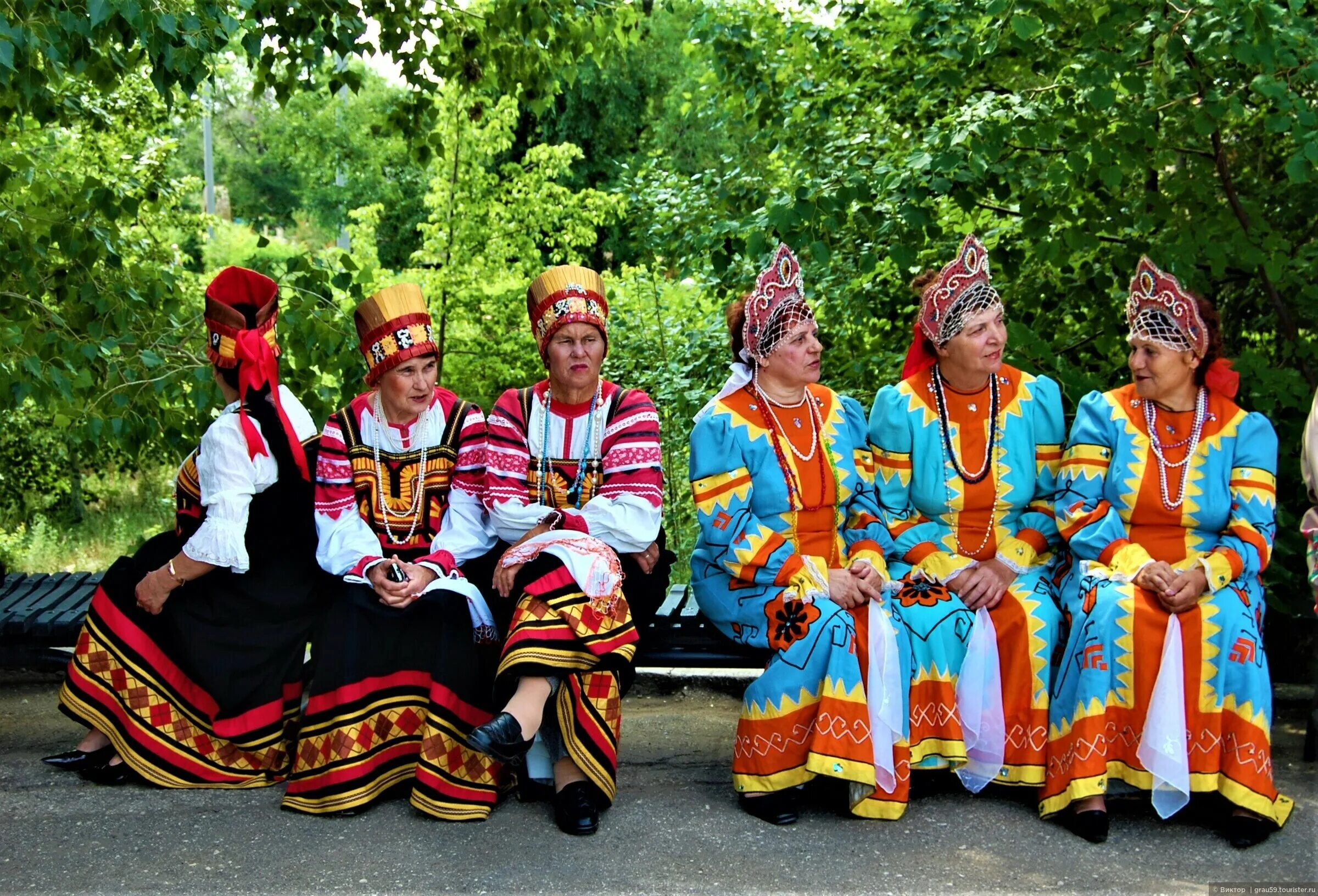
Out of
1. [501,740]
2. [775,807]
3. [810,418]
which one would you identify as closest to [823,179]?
[810,418]

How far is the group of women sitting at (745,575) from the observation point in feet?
13.0

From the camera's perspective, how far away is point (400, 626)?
4.15 metres

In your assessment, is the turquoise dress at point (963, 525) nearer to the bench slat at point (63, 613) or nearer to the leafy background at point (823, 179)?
the leafy background at point (823, 179)

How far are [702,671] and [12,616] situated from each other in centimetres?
256

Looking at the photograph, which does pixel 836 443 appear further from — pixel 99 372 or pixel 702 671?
pixel 99 372

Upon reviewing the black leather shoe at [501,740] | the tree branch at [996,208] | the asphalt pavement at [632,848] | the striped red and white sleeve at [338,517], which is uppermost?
the tree branch at [996,208]

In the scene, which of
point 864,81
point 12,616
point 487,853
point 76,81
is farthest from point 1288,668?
point 76,81

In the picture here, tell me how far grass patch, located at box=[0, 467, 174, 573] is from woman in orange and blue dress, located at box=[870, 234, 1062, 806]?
5457 mm

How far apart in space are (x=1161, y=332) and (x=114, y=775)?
11.7 feet

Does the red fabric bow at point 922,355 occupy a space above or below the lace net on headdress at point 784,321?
below

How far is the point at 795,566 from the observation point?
4.25m

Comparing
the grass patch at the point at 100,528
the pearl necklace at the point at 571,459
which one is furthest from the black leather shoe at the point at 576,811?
the grass patch at the point at 100,528

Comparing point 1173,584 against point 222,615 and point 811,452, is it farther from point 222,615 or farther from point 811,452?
point 222,615

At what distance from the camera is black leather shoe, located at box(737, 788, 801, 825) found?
156 inches
